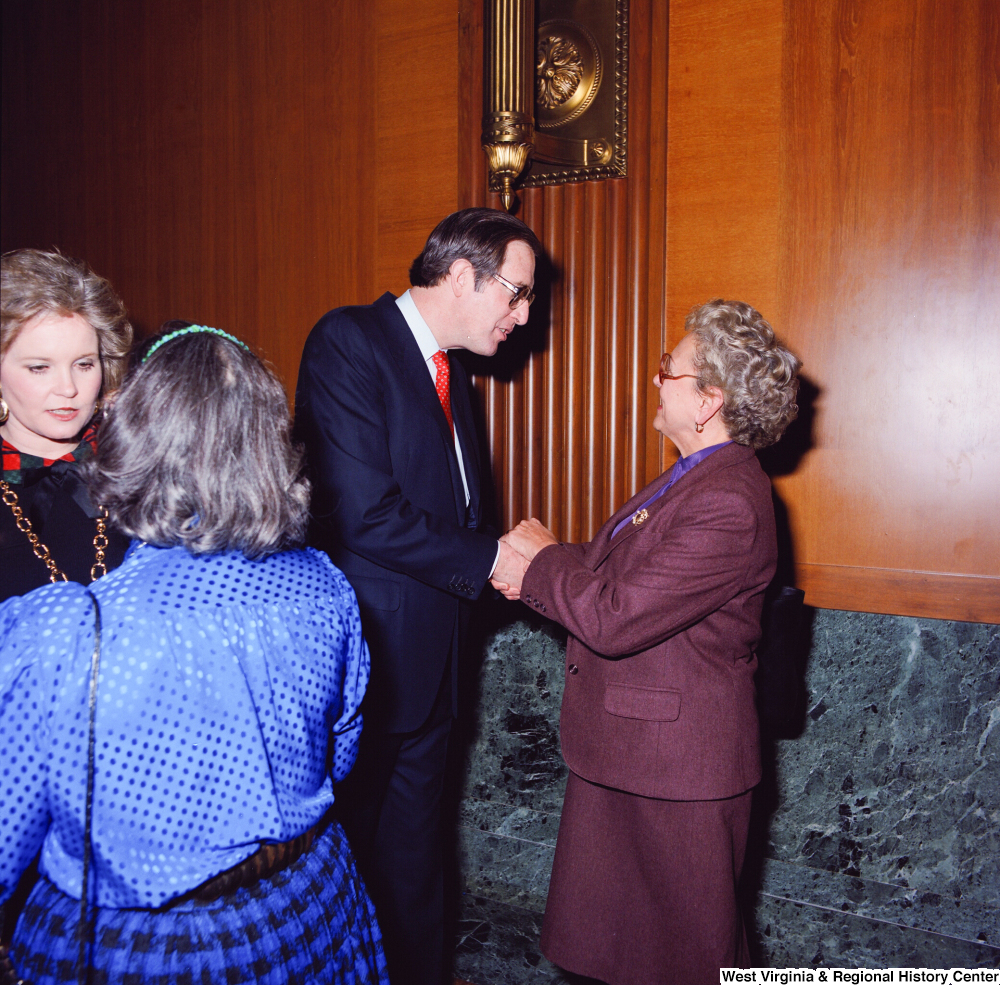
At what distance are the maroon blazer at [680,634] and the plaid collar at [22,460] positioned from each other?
985 millimetres

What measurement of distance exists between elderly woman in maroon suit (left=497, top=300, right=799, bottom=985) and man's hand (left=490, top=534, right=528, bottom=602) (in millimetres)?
98

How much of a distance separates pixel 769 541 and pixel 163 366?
1290mm

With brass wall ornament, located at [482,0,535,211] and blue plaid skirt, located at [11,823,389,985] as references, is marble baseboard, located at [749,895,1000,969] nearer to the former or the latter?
blue plaid skirt, located at [11,823,389,985]

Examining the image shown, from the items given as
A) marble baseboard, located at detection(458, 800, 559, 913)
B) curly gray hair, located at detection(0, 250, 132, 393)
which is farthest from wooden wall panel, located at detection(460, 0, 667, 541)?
curly gray hair, located at detection(0, 250, 132, 393)

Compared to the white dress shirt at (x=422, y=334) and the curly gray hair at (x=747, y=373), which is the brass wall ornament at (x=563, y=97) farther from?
the curly gray hair at (x=747, y=373)

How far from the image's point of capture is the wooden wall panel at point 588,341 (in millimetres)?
2547

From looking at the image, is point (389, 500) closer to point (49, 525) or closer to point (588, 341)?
point (49, 525)

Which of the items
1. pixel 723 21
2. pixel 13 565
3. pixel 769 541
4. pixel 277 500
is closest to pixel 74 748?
pixel 277 500

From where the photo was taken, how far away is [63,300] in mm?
1444

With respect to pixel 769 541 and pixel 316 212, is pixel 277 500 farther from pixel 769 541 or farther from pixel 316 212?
pixel 316 212

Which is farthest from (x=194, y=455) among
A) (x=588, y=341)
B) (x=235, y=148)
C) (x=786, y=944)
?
(x=235, y=148)

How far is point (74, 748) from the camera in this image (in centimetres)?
94

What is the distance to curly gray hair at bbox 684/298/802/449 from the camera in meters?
1.88

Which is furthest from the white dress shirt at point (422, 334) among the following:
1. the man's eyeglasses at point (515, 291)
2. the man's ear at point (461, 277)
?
the man's eyeglasses at point (515, 291)
